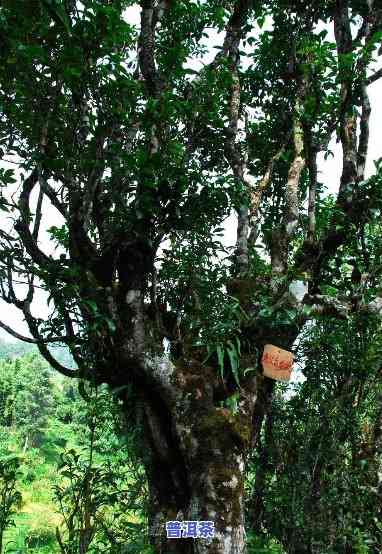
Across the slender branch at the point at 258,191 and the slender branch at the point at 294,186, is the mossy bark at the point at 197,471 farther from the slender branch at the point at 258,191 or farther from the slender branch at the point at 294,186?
the slender branch at the point at 258,191

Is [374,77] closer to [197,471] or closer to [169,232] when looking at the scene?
[169,232]

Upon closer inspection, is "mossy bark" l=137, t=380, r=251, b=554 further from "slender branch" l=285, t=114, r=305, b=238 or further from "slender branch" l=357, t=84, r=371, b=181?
"slender branch" l=357, t=84, r=371, b=181

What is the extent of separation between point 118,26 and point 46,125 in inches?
29.4

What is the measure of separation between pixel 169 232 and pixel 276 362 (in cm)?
125

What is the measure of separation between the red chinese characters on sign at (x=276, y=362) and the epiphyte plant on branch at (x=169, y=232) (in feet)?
0.49

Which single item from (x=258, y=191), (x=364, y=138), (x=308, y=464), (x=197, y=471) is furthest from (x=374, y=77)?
(x=197, y=471)

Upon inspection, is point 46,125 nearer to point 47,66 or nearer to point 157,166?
point 47,66

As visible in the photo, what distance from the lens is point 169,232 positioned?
11.7 feet

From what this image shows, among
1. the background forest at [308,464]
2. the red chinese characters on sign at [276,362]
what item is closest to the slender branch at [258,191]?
the background forest at [308,464]

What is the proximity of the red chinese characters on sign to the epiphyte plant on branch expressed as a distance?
0.49 feet

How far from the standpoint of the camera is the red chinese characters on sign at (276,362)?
346 centimetres

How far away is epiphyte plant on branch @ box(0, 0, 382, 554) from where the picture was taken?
2.96 metres

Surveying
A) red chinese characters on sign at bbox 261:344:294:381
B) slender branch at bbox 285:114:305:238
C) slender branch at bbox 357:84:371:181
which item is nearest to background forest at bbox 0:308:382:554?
red chinese characters on sign at bbox 261:344:294:381

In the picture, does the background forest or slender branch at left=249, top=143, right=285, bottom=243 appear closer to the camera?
the background forest
